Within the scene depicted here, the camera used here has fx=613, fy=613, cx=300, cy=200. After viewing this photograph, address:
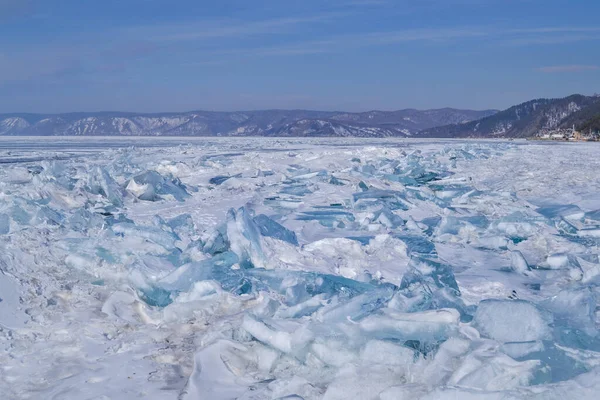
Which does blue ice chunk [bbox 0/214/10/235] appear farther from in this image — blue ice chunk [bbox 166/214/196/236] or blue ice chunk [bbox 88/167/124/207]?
blue ice chunk [bbox 88/167/124/207]

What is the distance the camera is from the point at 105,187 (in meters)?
7.42

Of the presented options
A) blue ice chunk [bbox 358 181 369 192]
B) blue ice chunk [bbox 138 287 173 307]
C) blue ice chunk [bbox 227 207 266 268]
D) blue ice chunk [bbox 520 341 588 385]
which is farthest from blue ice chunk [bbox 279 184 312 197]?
blue ice chunk [bbox 520 341 588 385]

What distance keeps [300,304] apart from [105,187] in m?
5.07

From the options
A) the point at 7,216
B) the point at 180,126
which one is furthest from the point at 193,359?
the point at 180,126

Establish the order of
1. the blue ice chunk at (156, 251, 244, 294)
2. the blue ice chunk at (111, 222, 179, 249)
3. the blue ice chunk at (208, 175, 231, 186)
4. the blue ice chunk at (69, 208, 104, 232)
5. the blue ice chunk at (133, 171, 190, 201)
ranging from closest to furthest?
the blue ice chunk at (156, 251, 244, 294) < the blue ice chunk at (111, 222, 179, 249) < the blue ice chunk at (69, 208, 104, 232) < the blue ice chunk at (133, 171, 190, 201) < the blue ice chunk at (208, 175, 231, 186)

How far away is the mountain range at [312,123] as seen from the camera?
89.9 m

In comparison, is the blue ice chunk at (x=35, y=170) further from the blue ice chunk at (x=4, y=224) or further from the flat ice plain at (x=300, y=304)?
the blue ice chunk at (x=4, y=224)

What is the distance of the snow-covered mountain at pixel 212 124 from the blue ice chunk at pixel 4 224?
92762 millimetres

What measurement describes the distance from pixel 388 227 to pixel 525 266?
1693mm

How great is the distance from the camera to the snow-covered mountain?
106 metres

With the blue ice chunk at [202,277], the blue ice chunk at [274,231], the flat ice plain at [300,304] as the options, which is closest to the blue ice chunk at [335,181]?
the flat ice plain at [300,304]

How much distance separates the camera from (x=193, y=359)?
2.56 m

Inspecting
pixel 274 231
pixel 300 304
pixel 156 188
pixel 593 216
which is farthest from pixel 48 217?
pixel 593 216

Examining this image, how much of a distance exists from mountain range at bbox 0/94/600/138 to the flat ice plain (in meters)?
60.0
